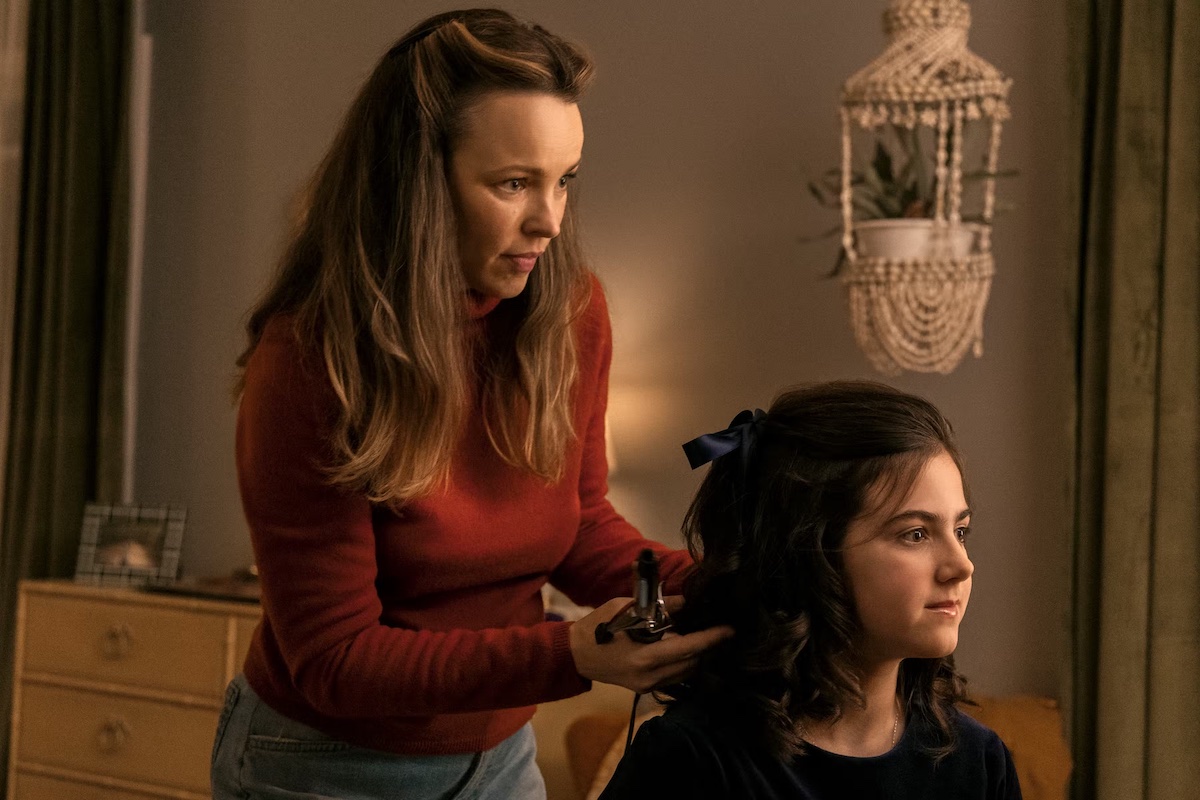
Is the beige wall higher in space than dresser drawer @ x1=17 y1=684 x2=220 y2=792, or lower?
higher

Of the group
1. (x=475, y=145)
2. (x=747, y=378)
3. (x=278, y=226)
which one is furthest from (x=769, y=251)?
(x=475, y=145)

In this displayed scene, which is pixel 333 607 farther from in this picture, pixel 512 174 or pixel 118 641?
pixel 118 641

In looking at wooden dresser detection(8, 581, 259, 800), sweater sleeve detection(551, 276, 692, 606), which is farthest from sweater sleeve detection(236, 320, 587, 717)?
wooden dresser detection(8, 581, 259, 800)

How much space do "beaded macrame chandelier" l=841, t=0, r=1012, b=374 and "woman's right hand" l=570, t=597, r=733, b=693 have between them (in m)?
1.38

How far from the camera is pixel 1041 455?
269 centimetres

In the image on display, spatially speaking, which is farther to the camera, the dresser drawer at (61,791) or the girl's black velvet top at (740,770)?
the dresser drawer at (61,791)

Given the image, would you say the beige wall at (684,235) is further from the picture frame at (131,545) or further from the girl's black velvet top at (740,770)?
the girl's black velvet top at (740,770)

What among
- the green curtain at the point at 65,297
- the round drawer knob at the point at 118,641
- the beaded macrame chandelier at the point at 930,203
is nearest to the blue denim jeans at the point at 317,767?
the beaded macrame chandelier at the point at 930,203

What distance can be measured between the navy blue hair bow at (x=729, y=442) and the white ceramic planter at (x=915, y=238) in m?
1.24

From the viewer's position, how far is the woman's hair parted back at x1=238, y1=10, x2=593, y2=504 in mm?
1300

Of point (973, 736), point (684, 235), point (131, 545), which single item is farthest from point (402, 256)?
point (131, 545)

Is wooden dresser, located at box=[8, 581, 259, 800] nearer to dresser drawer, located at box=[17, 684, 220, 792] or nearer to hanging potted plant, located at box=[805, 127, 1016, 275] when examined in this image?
dresser drawer, located at box=[17, 684, 220, 792]

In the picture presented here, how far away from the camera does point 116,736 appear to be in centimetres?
336

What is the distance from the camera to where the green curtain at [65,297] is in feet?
12.5
